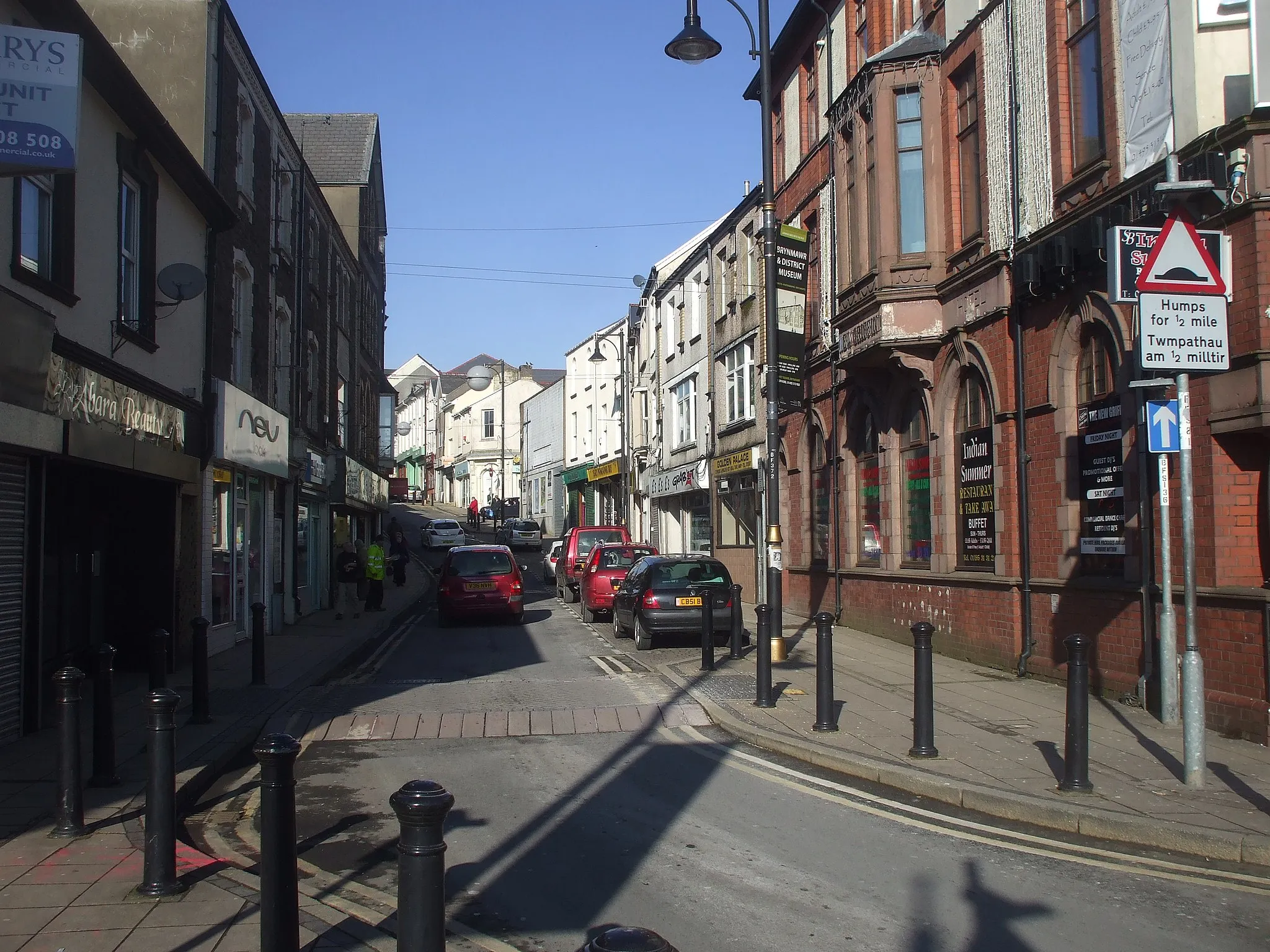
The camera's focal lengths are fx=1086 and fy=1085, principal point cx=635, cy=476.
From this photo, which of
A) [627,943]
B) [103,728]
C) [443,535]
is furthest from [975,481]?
[443,535]

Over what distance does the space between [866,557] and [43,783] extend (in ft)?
45.6

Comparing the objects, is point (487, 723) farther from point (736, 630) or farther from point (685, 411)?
point (685, 411)

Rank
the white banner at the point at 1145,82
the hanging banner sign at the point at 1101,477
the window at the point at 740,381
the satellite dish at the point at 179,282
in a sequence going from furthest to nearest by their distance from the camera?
1. the window at the point at 740,381
2. the satellite dish at the point at 179,282
3. the hanging banner sign at the point at 1101,477
4. the white banner at the point at 1145,82

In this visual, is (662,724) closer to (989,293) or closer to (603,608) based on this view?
(989,293)

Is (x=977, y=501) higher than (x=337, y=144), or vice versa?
(x=337, y=144)

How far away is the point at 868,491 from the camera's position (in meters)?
18.8

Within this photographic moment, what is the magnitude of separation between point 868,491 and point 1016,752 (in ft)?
33.5

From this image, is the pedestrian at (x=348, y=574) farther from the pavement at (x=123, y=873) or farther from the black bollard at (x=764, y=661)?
the black bollard at (x=764, y=661)

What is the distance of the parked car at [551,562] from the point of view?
107 ft

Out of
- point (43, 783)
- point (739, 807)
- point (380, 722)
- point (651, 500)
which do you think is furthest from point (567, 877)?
point (651, 500)

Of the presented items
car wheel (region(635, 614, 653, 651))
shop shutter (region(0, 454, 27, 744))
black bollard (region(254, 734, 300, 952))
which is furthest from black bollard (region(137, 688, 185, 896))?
car wheel (region(635, 614, 653, 651))

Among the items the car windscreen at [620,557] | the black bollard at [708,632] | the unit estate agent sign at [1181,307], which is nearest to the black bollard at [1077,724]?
the unit estate agent sign at [1181,307]

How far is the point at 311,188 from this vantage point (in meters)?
25.1

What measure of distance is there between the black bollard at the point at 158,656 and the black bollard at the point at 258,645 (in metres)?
2.86
